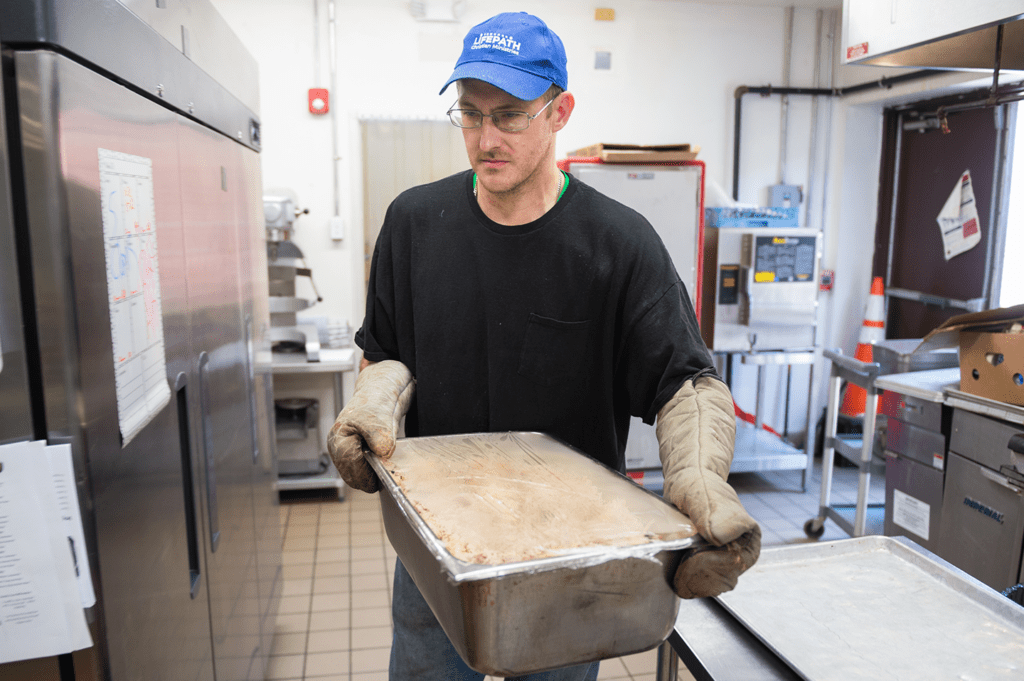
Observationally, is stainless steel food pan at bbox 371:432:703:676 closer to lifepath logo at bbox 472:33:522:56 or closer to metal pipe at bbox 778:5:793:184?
lifepath logo at bbox 472:33:522:56

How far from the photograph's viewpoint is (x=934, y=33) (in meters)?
1.69

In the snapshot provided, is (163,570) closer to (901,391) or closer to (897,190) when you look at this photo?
(901,391)

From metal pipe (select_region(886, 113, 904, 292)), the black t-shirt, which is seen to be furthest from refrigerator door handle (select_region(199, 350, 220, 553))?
metal pipe (select_region(886, 113, 904, 292))

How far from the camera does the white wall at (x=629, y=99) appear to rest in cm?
401

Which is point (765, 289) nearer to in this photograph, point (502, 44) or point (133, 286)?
point (502, 44)

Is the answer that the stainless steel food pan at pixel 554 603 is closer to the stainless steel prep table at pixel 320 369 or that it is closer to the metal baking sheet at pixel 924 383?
the metal baking sheet at pixel 924 383

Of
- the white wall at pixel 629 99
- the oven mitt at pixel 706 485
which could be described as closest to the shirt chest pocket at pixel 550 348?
the oven mitt at pixel 706 485

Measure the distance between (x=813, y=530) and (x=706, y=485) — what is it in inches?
116

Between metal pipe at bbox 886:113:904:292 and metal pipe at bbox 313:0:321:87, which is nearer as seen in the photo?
metal pipe at bbox 313:0:321:87

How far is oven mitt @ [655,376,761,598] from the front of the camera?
2.75ft

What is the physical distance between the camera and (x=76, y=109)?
3.11ft

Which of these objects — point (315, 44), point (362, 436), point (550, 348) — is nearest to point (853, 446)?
point (550, 348)

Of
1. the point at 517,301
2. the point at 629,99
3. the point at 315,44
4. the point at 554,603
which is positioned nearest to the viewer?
the point at 554,603

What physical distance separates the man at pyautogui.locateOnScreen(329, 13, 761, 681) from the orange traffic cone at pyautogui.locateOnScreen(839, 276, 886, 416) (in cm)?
359
